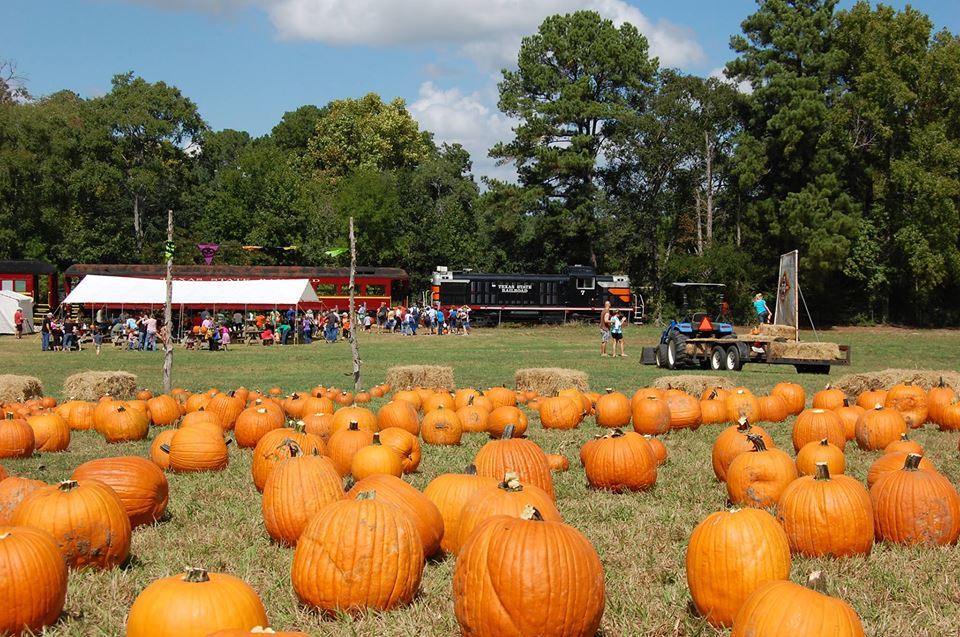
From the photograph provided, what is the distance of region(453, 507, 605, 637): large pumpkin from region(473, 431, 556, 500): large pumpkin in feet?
8.44

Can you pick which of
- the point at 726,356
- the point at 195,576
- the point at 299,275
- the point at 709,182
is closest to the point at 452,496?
the point at 195,576

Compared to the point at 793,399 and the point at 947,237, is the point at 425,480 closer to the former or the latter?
the point at 793,399

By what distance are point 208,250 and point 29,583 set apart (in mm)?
64196

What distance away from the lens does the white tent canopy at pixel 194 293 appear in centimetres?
4034

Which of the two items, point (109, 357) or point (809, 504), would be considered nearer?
point (809, 504)

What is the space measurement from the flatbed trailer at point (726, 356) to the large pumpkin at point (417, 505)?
19.2 meters

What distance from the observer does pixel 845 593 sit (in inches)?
196

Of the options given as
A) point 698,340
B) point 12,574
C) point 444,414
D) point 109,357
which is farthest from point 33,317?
point 12,574

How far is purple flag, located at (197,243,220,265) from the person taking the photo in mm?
65125

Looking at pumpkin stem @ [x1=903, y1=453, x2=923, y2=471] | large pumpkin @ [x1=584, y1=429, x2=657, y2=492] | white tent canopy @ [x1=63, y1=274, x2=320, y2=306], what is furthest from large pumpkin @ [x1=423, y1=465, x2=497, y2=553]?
white tent canopy @ [x1=63, y1=274, x2=320, y2=306]

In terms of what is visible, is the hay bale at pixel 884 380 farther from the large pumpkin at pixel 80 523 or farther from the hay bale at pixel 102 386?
the large pumpkin at pixel 80 523

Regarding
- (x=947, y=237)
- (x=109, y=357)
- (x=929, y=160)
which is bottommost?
(x=109, y=357)

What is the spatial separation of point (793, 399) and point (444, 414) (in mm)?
5643

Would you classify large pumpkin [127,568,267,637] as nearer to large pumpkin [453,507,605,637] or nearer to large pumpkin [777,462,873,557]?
large pumpkin [453,507,605,637]
